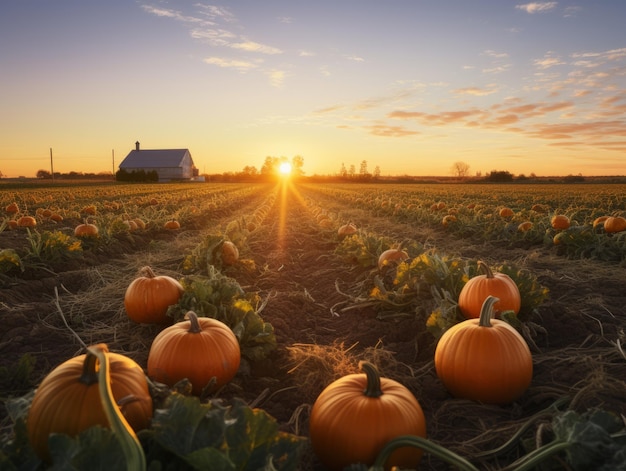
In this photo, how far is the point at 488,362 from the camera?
332 centimetres

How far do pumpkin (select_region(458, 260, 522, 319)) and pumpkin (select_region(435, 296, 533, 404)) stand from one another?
769 mm

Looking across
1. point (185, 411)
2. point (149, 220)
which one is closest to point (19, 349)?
point (185, 411)

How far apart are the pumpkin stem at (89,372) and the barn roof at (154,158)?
269ft

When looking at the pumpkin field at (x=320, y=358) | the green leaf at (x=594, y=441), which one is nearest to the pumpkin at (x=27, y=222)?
the pumpkin field at (x=320, y=358)

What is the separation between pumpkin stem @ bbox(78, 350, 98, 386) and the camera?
7.38 feet

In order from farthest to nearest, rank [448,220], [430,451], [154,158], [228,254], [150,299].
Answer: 1. [154,158]
2. [448,220]
3. [228,254]
4. [150,299]
5. [430,451]

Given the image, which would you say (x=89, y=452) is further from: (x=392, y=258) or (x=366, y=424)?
(x=392, y=258)

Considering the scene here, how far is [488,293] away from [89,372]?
10.8 feet

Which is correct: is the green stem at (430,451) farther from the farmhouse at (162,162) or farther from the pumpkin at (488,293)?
the farmhouse at (162,162)

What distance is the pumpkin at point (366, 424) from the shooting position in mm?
2461

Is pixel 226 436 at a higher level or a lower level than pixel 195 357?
higher

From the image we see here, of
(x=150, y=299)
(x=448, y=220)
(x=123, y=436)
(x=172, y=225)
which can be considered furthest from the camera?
(x=448, y=220)

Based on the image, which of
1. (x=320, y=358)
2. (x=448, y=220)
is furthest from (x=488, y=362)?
(x=448, y=220)

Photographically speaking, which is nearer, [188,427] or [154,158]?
[188,427]
